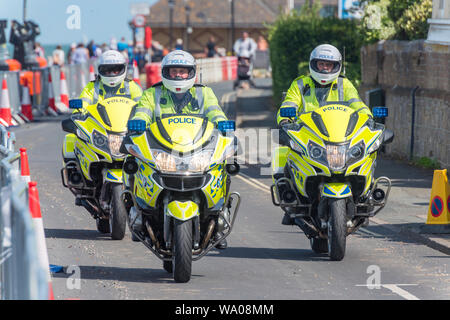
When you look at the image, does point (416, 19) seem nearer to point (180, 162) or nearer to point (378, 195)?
point (378, 195)

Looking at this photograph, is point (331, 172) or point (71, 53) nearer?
point (331, 172)

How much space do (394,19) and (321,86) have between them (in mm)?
11092

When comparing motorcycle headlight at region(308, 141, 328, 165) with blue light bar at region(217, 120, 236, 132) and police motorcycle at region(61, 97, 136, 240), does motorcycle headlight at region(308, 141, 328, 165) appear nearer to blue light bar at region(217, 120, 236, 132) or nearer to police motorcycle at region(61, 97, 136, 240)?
blue light bar at region(217, 120, 236, 132)

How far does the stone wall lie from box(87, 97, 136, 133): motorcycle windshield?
24.0 feet

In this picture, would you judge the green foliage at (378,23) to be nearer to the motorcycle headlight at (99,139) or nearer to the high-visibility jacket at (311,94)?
the high-visibility jacket at (311,94)

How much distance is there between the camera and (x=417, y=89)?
19.5m

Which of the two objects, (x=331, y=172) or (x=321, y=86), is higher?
(x=321, y=86)

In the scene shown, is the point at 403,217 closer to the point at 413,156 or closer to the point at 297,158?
the point at 297,158

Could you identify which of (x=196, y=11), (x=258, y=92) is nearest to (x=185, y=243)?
(x=258, y=92)

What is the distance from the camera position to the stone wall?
59.9ft

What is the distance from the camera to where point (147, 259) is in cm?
1084

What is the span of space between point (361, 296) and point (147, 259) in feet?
8.69

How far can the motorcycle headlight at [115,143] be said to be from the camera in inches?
470

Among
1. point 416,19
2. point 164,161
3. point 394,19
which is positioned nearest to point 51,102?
point 394,19
